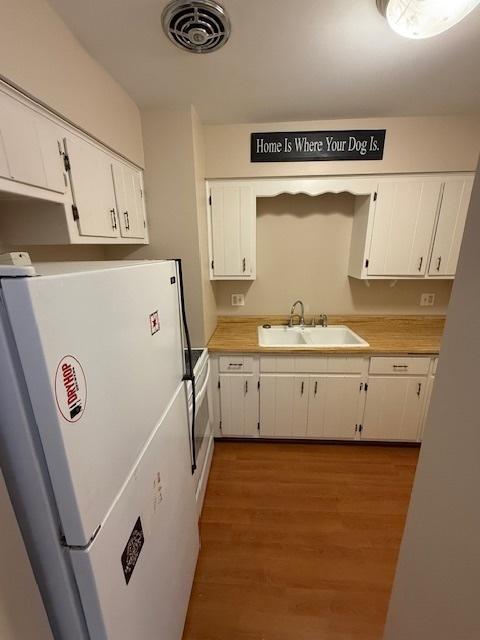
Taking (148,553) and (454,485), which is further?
(148,553)

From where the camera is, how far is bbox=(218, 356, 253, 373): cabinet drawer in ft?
6.74

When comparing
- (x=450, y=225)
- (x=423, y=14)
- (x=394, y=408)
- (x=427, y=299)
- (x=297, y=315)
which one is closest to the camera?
(x=423, y=14)

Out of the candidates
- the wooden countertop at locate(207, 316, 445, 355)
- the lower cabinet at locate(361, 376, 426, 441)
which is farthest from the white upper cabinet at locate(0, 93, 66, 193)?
the lower cabinet at locate(361, 376, 426, 441)

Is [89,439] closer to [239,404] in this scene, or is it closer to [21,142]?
[21,142]

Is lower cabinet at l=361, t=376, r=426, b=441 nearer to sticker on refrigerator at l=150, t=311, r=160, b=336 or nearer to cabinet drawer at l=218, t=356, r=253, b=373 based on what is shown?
cabinet drawer at l=218, t=356, r=253, b=373

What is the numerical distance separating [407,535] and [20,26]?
1984mm

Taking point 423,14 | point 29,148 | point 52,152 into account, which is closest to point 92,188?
point 52,152

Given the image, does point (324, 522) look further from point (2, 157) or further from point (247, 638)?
point (2, 157)

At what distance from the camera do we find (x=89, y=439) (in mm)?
531

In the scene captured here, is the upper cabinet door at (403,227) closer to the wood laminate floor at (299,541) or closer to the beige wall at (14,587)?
the wood laminate floor at (299,541)

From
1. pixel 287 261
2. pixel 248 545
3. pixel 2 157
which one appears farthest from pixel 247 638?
pixel 287 261

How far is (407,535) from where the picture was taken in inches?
30.3

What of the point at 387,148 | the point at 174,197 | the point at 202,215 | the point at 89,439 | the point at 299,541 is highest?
the point at 387,148

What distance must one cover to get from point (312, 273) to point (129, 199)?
1.63m
